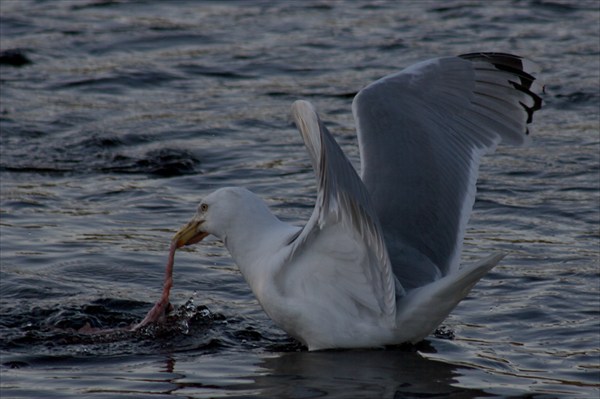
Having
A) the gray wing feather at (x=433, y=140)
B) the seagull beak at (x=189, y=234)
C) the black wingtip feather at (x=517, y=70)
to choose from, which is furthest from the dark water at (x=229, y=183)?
the black wingtip feather at (x=517, y=70)

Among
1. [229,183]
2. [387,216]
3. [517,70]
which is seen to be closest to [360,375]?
[387,216]

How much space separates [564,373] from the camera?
629cm

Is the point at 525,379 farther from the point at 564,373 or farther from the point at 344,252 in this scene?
the point at 344,252

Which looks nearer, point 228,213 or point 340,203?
point 340,203

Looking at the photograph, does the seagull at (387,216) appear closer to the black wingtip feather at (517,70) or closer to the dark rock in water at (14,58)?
the black wingtip feather at (517,70)

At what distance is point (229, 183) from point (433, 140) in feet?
9.31

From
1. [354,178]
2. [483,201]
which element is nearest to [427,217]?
[354,178]

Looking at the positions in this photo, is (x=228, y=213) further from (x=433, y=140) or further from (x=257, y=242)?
(x=433, y=140)

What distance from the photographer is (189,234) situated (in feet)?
23.4

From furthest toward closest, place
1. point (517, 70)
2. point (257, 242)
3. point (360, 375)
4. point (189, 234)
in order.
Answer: point (517, 70)
point (189, 234)
point (257, 242)
point (360, 375)

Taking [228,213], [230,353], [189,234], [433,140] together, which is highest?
[433,140]

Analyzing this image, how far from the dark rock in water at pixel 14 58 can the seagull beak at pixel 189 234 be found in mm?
6564

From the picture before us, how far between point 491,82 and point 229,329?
7.21ft

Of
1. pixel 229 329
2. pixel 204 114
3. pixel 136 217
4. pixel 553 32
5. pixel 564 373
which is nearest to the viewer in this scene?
pixel 564 373
